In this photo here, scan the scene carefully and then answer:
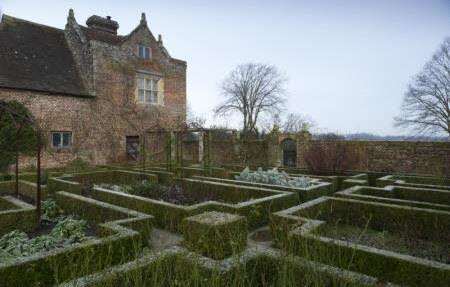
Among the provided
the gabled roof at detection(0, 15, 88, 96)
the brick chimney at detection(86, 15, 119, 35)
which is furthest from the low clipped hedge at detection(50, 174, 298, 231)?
the brick chimney at detection(86, 15, 119, 35)

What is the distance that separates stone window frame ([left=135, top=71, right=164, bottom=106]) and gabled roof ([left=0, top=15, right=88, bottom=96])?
11.0 feet

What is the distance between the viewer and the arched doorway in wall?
738 inches

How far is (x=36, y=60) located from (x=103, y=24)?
5.65 m

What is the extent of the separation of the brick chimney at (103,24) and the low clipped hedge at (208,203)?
44.5 feet

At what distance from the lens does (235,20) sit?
10.6m

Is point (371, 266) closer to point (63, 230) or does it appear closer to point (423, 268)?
point (423, 268)

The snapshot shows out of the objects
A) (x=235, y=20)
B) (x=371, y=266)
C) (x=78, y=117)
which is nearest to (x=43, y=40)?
(x=78, y=117)

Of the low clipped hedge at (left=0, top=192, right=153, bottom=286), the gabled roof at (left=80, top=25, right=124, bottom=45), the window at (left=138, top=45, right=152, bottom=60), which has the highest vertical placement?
the gabled roof at (left=80, top=25, right=124, bottom=45)

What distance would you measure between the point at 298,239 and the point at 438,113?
2570 centimetres

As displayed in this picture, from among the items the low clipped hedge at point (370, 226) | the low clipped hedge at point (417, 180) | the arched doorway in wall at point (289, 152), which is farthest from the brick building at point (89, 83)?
the low clipped hedge at point (417, 180)

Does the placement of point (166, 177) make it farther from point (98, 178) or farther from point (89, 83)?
point (89, 83)

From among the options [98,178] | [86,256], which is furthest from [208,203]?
[98,178]

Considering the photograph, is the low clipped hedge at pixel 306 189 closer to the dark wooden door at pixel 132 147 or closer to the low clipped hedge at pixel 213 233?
the low clipped hedge at pixel 213 233

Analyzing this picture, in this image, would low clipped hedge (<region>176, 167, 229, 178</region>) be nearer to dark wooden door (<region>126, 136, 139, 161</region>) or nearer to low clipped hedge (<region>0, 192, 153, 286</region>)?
low clipped hedge (<region>0, 192, 153, 286</region>)
